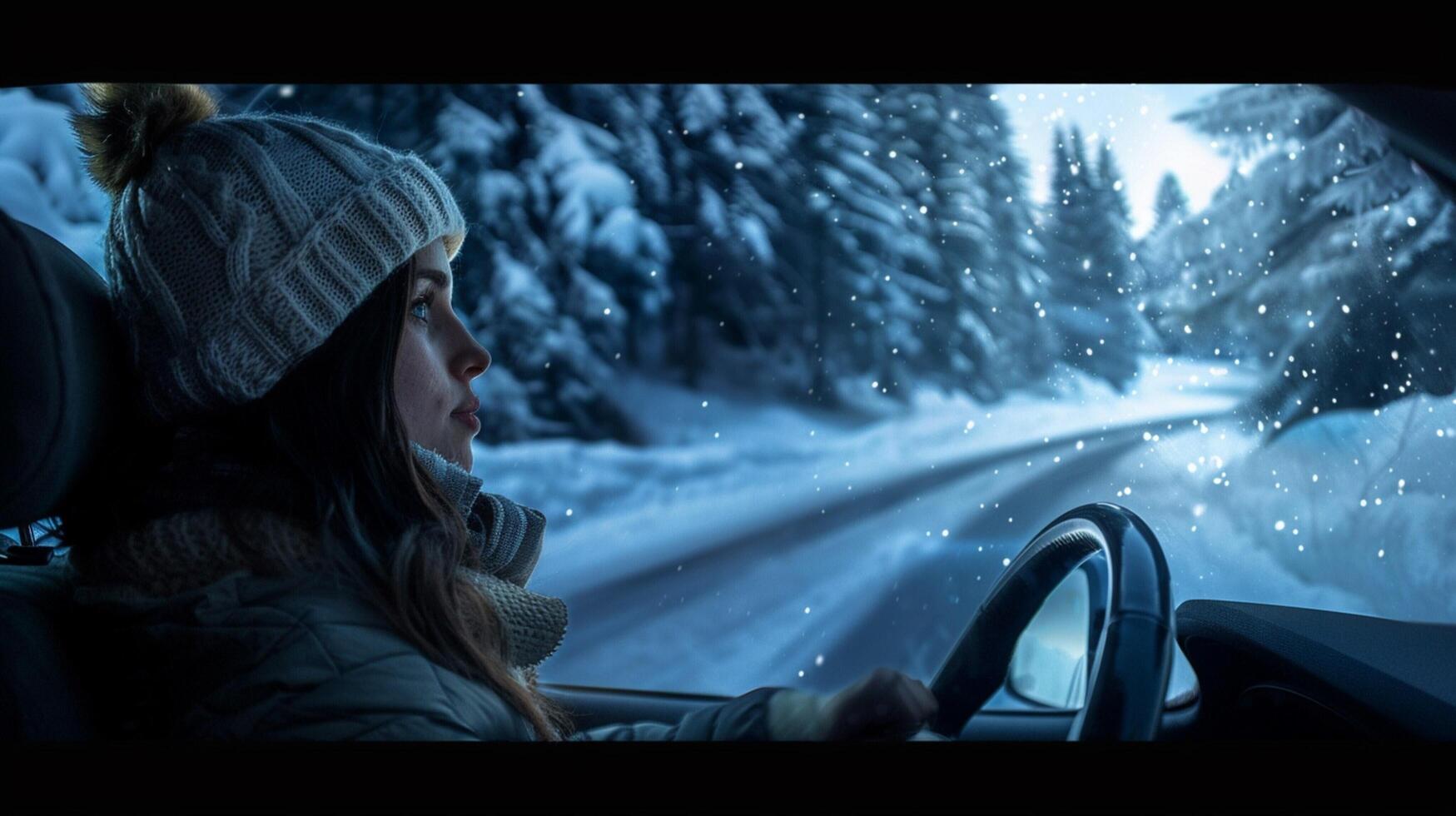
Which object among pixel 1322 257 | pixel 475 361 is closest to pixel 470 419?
pixel 475 361

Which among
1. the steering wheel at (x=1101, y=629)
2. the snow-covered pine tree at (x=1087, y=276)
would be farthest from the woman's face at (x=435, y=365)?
the snow-covered pine tree at (x=1087, y=276)

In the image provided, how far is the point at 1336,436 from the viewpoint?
152 centimetres

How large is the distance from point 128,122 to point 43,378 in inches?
15.5

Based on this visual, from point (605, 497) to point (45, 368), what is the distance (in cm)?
77

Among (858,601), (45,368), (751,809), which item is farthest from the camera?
(858,601)

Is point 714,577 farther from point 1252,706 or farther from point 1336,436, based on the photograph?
point 1336,436

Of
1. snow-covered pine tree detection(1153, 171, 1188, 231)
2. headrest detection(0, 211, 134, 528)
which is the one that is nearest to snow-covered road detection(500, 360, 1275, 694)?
snow-covered pine tree detection(1153, 171, 1188, 231)

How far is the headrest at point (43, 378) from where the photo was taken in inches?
36.7

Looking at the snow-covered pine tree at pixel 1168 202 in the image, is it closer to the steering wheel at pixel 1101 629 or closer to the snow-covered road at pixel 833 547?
the snow-covered road at pixel 833 547

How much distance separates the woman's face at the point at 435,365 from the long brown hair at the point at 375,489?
0.13ft

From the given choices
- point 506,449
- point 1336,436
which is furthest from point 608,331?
point 1336,436

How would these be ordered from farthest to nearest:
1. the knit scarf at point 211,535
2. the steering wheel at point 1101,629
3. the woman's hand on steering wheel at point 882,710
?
the woman's hand on steering wheel at point 882,710 < the knit scarf at point 211,535 < the steering wheel at point 1101,629

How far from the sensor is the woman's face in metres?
1.22

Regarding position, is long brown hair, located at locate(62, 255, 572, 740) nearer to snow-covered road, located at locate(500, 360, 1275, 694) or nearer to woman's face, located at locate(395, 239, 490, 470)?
woman's face, located at locate(395, 239, 490, 470)
